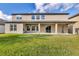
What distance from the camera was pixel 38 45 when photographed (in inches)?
305

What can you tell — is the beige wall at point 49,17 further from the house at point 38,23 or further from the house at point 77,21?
the house at point 77,21

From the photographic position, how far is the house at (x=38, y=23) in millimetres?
7867

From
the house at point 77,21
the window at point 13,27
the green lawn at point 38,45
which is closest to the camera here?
the green lawn at point 38,45

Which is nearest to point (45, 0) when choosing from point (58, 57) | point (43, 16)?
point (43, 16)

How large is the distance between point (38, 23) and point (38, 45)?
587 millimetres

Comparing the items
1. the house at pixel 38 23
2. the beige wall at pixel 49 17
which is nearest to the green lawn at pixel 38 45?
the house at pixel 38 23

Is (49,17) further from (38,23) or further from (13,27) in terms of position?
(13,27)

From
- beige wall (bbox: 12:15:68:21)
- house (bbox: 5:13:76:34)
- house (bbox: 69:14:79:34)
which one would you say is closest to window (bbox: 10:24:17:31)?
house (bbox: 5:13:76:34)

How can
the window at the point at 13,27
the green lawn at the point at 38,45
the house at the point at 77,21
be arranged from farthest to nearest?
the window at the point at 13,27 → the house at the point at 77,21 → the green lawn at the point at 38,45

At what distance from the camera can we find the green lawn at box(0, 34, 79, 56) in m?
7.64

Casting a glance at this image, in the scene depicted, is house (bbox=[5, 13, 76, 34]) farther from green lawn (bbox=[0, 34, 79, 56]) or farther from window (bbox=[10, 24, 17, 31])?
green lawn (bbox=[0, 34, 79, 56])

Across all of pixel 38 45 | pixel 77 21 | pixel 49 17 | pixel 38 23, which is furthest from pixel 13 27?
pixel 77 21

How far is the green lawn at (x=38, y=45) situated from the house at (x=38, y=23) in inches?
5.8

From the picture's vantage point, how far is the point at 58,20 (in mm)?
7922
